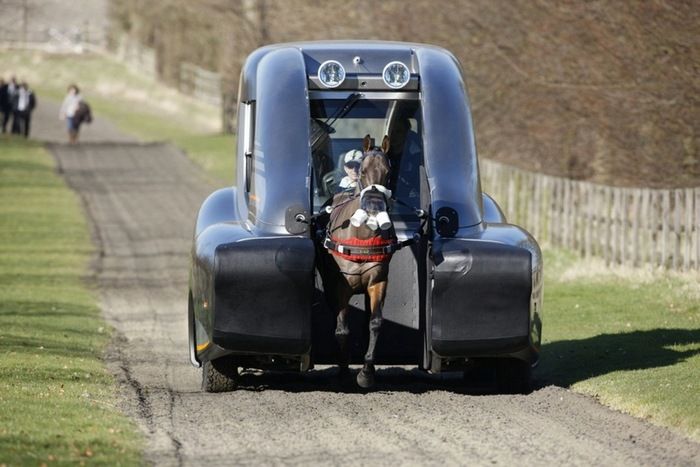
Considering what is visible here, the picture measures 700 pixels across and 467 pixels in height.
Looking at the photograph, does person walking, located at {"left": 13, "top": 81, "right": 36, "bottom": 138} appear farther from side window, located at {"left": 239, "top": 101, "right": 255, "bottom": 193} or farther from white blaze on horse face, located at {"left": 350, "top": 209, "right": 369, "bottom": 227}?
white blaze on horse face, located at {"left": 350, "top": 209, "right": 369, "bottom": 227}

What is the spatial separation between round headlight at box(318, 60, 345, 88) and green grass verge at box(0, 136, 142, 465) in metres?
3.39

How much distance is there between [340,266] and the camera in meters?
12.1

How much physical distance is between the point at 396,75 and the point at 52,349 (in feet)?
16.9

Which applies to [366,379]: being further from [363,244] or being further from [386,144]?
[386,144]

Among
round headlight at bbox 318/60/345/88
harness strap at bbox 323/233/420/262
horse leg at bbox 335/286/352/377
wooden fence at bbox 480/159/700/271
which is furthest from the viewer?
wooden fence at bbox 480/159/700/271

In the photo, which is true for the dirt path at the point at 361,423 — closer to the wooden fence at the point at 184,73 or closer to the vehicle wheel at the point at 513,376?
the vehicle wheel at the point at 513,376

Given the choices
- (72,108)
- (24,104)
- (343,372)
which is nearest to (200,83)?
(24,104)

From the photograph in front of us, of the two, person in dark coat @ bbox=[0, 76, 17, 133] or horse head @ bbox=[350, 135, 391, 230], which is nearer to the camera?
horse head @ bbox=[350, 135, 391, 230]

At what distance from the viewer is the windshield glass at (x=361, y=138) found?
1317 cm

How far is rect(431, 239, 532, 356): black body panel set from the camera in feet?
38.7

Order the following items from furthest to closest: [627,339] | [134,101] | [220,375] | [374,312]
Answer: [134,101] → [627,339] → [220,375] → [374,312]

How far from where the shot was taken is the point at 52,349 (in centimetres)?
1557

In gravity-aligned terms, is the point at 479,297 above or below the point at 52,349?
above

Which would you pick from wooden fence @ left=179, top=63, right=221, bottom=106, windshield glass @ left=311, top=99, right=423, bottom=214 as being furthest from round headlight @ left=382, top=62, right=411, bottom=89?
wooden fence @ left=179, top=63, right=221, bottom=106
